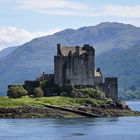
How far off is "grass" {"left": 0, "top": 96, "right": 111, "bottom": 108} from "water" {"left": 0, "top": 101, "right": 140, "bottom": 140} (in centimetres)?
1065

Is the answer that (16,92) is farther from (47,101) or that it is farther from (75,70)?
(75,70)

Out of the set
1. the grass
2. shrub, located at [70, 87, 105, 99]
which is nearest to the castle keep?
shrub, located at [70, 87, 105, 99]

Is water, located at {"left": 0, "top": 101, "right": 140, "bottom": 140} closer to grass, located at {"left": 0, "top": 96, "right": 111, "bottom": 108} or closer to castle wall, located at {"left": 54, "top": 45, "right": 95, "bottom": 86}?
grass, located at {"left": 0, "top": 96, "right": 111, "bottom": 108}

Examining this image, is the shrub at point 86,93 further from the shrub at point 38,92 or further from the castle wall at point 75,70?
the shrub at point 38,92

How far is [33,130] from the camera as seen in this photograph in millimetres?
109062

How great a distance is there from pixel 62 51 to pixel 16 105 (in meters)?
23.8

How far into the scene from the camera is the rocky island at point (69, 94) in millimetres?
139500

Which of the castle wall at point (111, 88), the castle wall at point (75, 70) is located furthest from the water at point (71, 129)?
the castle wall at point (111, 88)

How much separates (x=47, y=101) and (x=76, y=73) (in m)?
12.9

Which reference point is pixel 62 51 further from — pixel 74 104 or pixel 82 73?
pixel 74 104

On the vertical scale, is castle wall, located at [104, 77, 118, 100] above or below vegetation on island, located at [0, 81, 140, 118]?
above

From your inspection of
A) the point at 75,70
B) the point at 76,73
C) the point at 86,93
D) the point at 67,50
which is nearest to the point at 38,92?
the point at 76,73

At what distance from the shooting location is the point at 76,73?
15588 cm

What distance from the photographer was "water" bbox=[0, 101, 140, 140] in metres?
98.7
